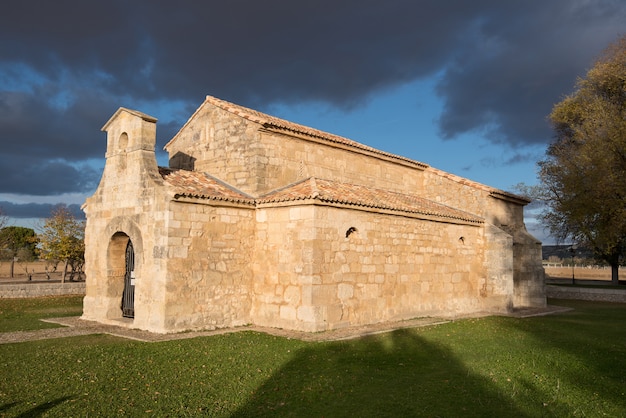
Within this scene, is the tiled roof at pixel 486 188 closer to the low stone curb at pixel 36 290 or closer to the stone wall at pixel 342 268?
the stone wall at pixel 342 268

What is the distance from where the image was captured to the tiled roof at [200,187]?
488 inches

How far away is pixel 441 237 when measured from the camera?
1686cm

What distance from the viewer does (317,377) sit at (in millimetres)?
8008

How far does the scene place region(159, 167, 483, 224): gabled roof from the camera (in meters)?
12.6

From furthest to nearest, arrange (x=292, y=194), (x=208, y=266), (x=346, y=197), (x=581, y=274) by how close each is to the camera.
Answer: (x=581, y=274), (x=346, y=197), (x=292, y=194), (x=208, y=266)

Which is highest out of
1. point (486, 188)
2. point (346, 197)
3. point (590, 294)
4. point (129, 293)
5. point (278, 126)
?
point (278, 126)

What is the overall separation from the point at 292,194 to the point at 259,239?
1.65 m

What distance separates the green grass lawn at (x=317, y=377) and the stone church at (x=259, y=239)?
5.12 feet

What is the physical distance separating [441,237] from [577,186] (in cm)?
1076

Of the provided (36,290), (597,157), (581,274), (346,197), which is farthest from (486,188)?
(581,274)

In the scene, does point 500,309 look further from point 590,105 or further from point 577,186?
point 590,105

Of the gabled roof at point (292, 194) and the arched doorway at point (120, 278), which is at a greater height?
the gabled roof at point (292, 194)

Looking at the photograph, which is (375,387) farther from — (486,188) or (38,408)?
(486,188)

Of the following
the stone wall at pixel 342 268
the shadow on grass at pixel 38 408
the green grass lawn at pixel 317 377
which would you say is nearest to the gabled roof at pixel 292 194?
the stone wall at pixel 342 268
